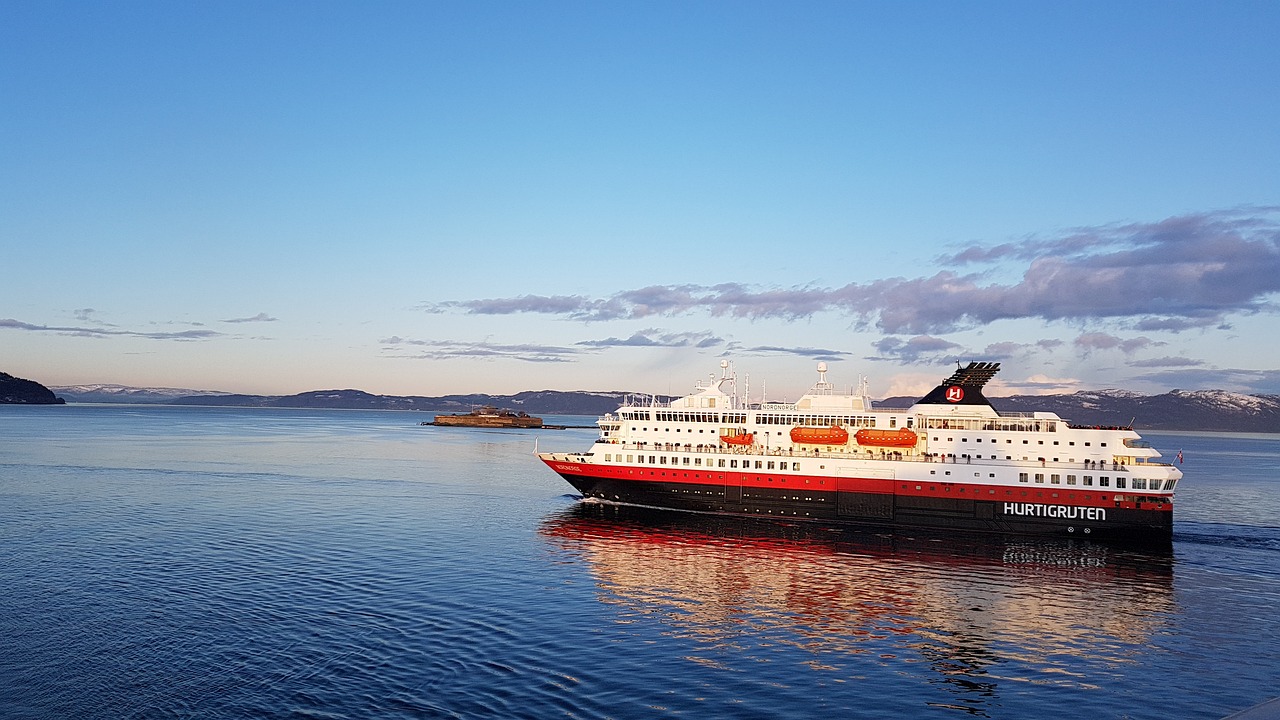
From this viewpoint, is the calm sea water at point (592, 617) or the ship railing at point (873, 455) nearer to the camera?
the calm sea water at point (592, 617)

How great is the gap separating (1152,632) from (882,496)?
2651 cm

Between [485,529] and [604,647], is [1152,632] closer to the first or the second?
[604,647]

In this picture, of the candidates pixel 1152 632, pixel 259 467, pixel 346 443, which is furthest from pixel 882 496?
pixel 346 443

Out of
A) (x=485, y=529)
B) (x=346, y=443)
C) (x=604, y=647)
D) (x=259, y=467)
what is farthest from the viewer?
(x=346, y=443)

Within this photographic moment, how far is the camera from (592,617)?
31.7m

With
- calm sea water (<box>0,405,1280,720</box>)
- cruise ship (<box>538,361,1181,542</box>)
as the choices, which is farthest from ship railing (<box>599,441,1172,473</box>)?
calm sea water (<box>0,405,1280,720</box>)

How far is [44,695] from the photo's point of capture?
70.5 ft

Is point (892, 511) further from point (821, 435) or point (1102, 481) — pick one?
point (1102, 481)

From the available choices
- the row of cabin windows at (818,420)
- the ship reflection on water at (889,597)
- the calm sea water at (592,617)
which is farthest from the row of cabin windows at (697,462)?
the ship reflection on water at (889,597)

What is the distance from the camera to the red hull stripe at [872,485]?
2178 inches

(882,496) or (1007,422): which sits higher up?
(1007,422)

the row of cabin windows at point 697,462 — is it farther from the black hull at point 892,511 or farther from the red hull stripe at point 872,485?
the black hull at point 892,511

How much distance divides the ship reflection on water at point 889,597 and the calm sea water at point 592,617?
188 millimetres

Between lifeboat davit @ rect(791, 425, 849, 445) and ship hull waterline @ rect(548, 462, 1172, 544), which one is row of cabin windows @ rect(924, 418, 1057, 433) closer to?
ship hull waterline @ rect(548, 462, 1172, 544)
